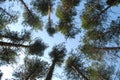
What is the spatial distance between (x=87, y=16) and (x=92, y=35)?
116cm

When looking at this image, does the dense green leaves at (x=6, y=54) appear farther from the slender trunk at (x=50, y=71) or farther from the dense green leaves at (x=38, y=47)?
the slender trunk at (x=50, y=71)

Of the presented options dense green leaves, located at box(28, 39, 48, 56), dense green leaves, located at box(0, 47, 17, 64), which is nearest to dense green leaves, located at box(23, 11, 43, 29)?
dense green leaves, located at box(28, 39, 48, 56)

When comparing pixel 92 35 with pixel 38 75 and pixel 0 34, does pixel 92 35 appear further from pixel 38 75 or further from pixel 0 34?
pixel 0 34

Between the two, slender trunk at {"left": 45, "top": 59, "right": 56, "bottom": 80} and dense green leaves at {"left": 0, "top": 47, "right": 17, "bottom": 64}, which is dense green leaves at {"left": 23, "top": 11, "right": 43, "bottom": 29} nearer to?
A: dense green leaves at {"left": 0, "top": 47, "right": 17, "bottom": 64}

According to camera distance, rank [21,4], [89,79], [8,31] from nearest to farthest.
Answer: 1. [89,79]
2. [8,31]
3. [21,4]

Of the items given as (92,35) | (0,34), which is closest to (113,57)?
(92,35)

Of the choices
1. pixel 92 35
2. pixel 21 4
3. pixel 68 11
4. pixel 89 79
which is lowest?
pixel 89 79

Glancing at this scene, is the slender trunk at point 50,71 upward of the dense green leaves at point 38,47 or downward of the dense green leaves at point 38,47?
downward

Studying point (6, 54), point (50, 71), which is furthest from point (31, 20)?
point (50, 71)

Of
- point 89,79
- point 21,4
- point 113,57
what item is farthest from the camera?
point 21,4

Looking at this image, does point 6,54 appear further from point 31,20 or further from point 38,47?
point 31,20

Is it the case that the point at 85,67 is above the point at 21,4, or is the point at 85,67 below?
below

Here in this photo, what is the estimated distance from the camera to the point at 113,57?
13.8 metres

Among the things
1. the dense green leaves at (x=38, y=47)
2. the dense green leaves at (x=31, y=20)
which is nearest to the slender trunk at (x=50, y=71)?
the dense green leaves at (x=38, y=47)
